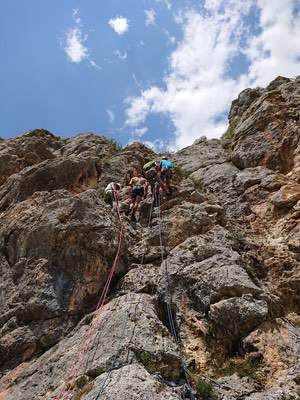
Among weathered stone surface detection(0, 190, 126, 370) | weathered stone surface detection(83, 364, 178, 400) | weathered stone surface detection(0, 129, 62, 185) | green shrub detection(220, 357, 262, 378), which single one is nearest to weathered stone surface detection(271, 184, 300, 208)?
weathered stone surface detection(0, 190, 126, 370)

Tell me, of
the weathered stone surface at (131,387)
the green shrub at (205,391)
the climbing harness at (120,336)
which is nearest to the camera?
the weathered stone surface at (131,387)

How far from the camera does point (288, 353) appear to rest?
9.13m

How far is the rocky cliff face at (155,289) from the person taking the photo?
873 centimetres

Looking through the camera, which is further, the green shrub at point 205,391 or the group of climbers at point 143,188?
the group of climbers at point 143,188

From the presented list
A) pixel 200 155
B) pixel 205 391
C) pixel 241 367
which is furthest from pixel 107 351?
pixel 200 155

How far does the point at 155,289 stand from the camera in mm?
11672

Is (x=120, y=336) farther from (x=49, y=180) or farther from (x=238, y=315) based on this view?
(x=49, y=180)

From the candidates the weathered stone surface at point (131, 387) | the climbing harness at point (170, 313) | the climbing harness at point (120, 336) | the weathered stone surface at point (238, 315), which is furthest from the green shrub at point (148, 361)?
the weathered stone surface at point (238, 315)

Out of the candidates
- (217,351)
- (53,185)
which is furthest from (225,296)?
(53,185)

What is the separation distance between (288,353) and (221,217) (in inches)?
255

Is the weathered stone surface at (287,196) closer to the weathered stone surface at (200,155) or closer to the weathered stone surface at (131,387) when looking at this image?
the weathered stone surface at (200,155)

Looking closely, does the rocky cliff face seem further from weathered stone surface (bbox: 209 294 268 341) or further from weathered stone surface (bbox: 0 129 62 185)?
weathered stone surface (bbox: 0 129 62 185)

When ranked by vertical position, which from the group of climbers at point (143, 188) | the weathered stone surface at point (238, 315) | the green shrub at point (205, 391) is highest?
the group of climbers at point (143, 188)

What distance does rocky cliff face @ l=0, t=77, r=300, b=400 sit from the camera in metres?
8.73
